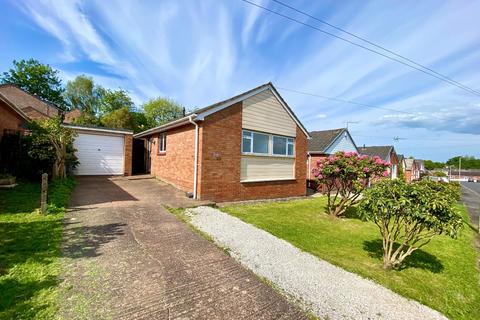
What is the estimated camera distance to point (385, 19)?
7.89 metres

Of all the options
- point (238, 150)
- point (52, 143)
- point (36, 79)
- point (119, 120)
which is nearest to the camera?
point (52, 143)

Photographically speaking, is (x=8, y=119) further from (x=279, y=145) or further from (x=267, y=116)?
(x=279, y=145)

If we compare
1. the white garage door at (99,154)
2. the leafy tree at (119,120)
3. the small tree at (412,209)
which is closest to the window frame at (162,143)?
the white garage door at (99,154)

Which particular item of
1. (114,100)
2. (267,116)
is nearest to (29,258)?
(267,116)

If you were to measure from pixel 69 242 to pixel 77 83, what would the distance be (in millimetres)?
48490

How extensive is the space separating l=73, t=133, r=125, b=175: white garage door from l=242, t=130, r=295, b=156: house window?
29.2 feet

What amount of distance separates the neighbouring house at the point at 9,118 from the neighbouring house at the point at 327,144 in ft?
61.7

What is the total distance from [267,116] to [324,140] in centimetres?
1073

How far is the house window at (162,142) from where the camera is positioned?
12.9m

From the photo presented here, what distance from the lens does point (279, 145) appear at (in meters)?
12.0

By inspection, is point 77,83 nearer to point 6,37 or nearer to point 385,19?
point 6,37

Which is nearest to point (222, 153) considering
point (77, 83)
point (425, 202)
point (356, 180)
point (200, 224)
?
point (200, 224)

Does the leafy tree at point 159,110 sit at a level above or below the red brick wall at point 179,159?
above

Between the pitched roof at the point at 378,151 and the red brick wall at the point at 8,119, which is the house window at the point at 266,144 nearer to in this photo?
the red brick wall at the point at 8,119
